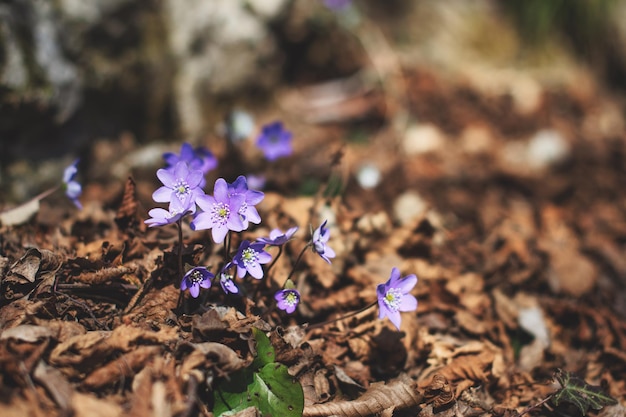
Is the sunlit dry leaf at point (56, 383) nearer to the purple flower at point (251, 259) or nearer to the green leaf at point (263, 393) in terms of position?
the green leaf at point (263, 393)

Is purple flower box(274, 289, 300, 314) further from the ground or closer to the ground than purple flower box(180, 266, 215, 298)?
closer to the ground

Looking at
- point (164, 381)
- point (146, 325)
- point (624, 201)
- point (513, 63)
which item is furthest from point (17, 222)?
point (513, 63)

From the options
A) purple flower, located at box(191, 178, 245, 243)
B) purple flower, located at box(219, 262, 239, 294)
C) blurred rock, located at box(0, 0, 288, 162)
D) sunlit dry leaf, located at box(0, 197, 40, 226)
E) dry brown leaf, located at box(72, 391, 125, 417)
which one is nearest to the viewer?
dry brown leaf, located at box(72, 391, 125, 417)

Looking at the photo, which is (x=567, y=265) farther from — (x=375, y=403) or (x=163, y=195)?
(x=163, y=195)

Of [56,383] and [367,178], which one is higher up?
[56,383]

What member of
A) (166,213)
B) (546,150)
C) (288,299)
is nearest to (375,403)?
(288,299)

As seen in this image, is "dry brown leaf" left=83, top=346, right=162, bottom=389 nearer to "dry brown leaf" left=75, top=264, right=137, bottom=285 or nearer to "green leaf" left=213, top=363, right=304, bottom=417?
"green leaf" left=213, top=363, right=304, bottom=417

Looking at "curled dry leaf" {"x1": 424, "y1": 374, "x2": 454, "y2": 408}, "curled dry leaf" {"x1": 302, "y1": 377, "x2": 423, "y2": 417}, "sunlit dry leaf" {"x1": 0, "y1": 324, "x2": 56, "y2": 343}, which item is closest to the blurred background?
"sunlit dry leaf" {"x1": 0, "y1": 324, "x2": 56, "y2": 343}

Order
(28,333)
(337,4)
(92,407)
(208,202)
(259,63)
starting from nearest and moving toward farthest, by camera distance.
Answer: (92,407) → (28,333) → (208,202) → (259,63) → (337,4)
